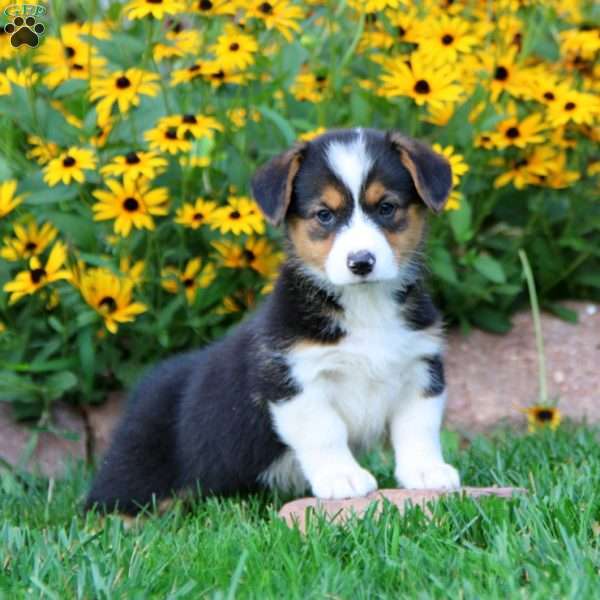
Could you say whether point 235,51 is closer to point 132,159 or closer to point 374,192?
point 132,159

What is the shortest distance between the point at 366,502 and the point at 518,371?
8.84ft

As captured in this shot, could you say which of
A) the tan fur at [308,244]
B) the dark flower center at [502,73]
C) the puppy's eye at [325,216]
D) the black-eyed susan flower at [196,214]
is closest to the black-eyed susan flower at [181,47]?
the black-eyed susan flower at [196,214]

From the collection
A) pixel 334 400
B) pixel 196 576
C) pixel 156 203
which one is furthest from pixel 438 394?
pixel 156 203

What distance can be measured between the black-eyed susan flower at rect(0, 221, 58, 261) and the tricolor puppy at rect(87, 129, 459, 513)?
1.43 meters

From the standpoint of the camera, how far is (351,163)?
4.79 metres

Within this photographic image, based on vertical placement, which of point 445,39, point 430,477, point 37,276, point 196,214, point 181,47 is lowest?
point 430,477

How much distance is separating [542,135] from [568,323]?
1190 millimetres

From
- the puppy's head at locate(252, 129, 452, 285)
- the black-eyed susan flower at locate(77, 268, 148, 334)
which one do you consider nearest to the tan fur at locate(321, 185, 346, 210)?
the puppy's head at locate(252, 129, 452, 285)

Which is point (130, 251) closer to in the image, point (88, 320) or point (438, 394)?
point (88, 320)

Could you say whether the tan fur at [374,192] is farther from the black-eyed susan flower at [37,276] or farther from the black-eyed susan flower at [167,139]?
the black-eyed susan flower at [37,276]

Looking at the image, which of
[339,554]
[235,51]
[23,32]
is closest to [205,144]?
[235,51]

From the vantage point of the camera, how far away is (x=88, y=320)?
6086mm

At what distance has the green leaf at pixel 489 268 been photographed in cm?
656

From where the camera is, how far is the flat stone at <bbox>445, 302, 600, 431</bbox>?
6746mm
